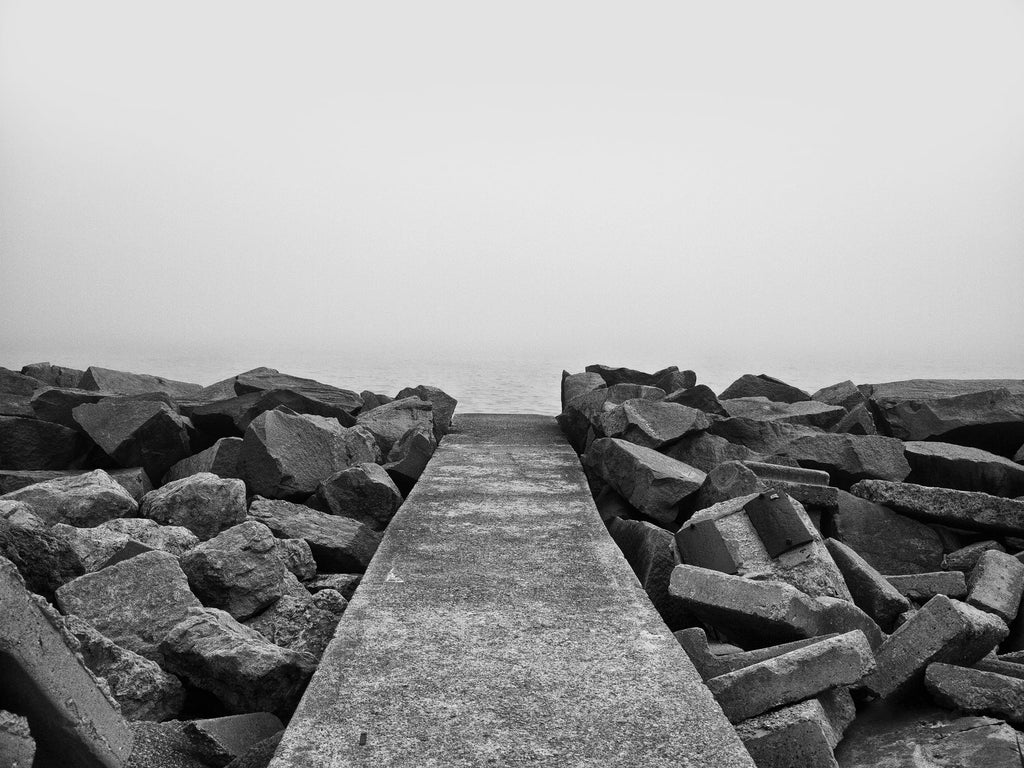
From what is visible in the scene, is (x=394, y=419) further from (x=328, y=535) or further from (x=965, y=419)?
(x=965, y=419)

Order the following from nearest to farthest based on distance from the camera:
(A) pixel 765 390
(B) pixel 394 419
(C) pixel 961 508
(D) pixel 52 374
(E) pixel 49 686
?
(E) pixel 49 686 → (C) pixel 961 508 → (B) pixel 394 419 → (A) pixel 765 390 → (D) pixel 52 374

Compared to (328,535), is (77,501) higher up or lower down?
higher up

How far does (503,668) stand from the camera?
300 centimetres

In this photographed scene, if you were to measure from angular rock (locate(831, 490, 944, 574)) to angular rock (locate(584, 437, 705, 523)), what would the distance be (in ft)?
3.20

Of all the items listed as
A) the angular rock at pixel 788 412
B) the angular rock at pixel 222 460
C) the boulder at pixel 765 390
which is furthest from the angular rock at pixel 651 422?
the boulder at pixel 765 390

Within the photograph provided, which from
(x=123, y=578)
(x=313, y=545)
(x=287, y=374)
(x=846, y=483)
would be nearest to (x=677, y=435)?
(x=846, y=483)

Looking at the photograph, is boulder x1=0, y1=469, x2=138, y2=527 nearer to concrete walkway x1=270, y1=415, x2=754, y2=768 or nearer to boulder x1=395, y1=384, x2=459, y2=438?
concrete walkway x1=270, y1=415, x2=754, y2=768

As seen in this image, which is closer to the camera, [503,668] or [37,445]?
[503,668]

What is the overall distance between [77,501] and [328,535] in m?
1.52

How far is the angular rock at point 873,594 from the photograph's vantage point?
4.20 meters

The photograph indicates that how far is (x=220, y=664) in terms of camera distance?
3117 millimetres

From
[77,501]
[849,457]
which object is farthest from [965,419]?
[77,501]

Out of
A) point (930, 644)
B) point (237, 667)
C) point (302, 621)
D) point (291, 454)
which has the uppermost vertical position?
point (291, 454)

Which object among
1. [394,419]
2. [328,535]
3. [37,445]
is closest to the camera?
[328,535]
